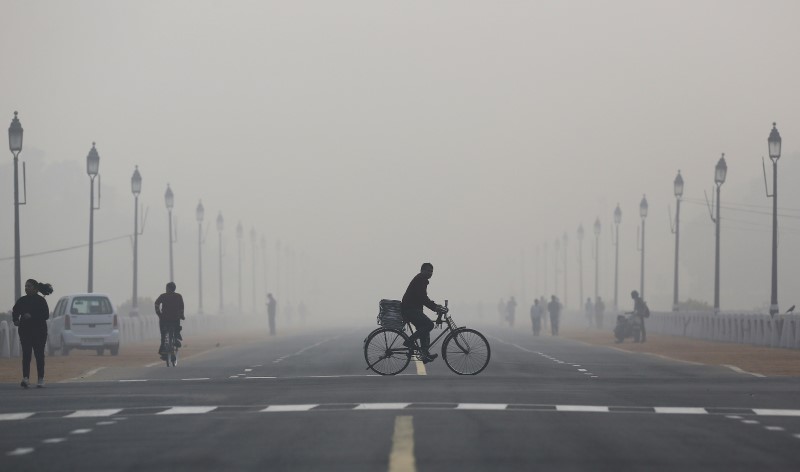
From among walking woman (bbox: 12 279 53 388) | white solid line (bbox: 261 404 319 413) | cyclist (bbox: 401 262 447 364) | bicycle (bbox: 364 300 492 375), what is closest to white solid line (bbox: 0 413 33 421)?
white solid line (bbox: 261 404 319 413)

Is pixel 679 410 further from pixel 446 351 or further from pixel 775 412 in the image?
pixel 446 351

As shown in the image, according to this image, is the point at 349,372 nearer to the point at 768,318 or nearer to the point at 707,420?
the point at 707,420

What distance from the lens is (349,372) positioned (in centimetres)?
2994

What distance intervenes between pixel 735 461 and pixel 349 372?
56.9 ft

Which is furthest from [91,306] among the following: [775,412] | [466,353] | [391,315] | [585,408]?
[775,412]

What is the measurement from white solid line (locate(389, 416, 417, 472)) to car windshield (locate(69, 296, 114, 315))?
28697 millimetres

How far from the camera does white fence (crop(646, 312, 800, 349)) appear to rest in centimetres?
4807

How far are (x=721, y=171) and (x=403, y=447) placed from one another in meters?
51.6

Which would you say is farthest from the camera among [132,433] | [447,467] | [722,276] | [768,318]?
[722,276]

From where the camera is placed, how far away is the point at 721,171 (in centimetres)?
6378

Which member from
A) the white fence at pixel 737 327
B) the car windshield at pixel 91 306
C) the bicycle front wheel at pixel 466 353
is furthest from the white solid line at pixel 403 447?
the white fence at pixel 737 327

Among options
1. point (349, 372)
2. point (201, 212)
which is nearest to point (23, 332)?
point (349, 372)

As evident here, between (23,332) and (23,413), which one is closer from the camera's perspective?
(23,413)

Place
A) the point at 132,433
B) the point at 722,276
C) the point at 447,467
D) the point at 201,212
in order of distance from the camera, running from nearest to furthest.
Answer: the point at 447,467, the point at 132,433, the point at 201,212, the point at 722,276
